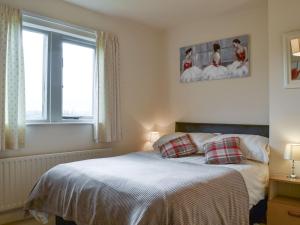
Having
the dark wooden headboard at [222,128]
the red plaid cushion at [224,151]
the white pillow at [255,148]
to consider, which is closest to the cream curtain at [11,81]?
the red plaid cushion at [224,151]

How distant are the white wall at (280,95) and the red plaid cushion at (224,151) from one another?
1.26ft

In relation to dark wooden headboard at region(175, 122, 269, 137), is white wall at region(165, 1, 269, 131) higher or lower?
higher

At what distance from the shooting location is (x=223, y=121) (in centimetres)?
367

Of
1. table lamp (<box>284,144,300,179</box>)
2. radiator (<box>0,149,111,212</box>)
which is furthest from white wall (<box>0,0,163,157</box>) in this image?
table lamp (<box>284,144,300,179</box>)

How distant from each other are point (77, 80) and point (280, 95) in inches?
92.2

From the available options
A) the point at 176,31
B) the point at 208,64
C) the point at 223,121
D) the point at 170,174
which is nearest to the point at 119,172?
the point at 170,174

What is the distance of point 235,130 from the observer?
3496 mm

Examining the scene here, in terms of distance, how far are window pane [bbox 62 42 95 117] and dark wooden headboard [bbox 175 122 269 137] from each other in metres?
1.37

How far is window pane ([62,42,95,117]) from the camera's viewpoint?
3311 mm

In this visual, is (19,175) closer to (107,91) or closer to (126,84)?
(107,91)

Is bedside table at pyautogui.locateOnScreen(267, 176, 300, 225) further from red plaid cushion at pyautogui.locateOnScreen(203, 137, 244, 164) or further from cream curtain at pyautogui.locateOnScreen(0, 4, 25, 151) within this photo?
cream curtain at pyautogui.locateOnScreen(0, 4, 25, 151)

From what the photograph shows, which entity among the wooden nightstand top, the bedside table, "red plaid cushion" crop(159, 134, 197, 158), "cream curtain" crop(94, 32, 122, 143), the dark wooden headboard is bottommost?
the bedside table

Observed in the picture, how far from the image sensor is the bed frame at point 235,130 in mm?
2587

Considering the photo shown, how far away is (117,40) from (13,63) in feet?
4.73
